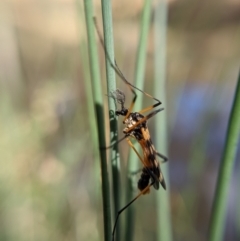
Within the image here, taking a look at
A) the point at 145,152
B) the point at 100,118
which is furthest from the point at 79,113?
the point at 100,118

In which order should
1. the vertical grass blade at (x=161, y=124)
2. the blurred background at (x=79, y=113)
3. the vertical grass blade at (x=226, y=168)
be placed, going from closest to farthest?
the vertical grass blade at (x=226, y=168)
the vertical grass blade at (x=161, y=124)
the blurred background at (x=79, y=113)

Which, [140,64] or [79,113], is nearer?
[140,64]

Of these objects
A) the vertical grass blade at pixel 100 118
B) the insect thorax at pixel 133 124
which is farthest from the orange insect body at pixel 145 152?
the vertical grass blade at pixel 100 118

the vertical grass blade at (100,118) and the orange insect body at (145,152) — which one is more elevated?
the vertical grass blade at (100,118)

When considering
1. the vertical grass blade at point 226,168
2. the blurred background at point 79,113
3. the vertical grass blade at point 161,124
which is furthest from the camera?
the blurred background at point 79,113

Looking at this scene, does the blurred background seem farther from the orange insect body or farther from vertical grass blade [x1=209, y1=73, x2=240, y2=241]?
vertical grass blade [x1=209, y1=73, x2=240, y2=241]

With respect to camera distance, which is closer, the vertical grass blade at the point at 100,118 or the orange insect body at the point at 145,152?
the vertical grass blade at the point at 100,118

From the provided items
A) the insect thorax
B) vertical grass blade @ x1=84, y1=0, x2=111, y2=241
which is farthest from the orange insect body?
vertical grass blade @ x1=84, y1=0, x2=111, y2=241

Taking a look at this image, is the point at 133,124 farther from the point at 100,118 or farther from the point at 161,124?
the point at 100,118

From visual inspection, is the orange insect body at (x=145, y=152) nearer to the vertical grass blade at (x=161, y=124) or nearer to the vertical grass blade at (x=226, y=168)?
the vertical grass blade at (x=161, y=124)
